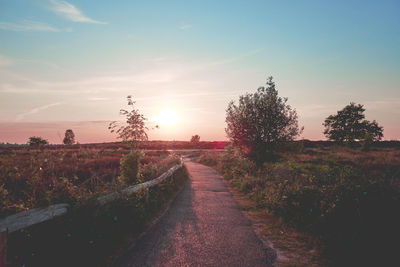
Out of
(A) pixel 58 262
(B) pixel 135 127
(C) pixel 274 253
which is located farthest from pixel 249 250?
(B) pixel 135 127

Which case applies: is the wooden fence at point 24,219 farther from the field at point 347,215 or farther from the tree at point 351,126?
the tree at point 351,126

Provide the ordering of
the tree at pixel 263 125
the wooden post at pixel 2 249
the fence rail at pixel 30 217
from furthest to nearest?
the tree at pixel 263 125, the fence rail at pixel 30 217, the wooden post at pixel 2 249

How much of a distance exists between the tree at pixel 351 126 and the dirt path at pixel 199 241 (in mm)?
59296

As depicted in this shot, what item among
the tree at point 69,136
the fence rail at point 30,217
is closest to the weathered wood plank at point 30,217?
the fence rail at point 30,217

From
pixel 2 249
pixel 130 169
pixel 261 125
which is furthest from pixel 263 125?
pixel 2 249

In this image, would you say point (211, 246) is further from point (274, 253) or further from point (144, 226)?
point (144, 226)

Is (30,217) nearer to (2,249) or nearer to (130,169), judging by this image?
(2,249)

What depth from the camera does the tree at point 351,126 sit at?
195 feet

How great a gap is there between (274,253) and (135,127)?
9.37 metres

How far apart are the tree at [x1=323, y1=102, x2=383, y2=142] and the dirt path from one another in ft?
195

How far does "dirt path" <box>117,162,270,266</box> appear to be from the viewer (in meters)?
5.66

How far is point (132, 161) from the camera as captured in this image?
38.2 ft

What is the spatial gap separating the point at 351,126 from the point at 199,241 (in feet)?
216

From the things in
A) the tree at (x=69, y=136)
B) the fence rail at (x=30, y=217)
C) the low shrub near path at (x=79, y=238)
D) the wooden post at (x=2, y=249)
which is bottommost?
the low shrub near path at (x=79, y=238)
